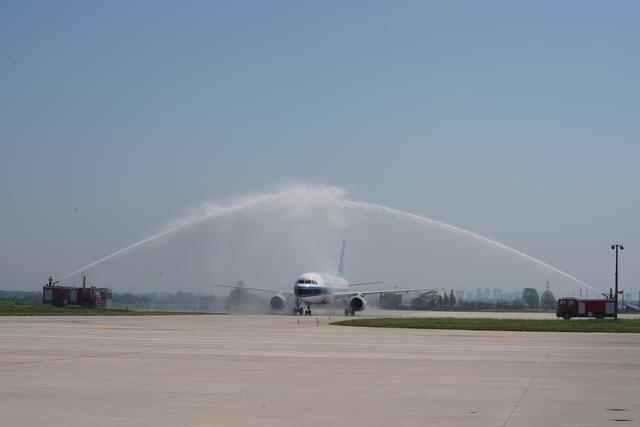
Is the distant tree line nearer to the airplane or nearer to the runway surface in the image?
the airplane

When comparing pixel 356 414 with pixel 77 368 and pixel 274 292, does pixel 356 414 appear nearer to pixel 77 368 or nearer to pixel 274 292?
pixel 77 368

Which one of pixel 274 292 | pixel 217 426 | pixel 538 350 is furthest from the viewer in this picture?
pixel 274 292

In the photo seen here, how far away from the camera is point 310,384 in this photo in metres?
19.1

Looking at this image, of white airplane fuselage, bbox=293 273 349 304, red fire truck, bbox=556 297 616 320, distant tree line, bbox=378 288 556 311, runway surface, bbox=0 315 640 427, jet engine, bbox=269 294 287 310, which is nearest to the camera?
runway surface, bbox=0 315 640 427

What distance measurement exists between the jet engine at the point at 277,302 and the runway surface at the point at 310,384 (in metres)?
59.0

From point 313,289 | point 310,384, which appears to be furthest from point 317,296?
point 310,384

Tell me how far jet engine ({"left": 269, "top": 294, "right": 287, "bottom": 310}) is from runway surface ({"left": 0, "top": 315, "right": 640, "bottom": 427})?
5904cm

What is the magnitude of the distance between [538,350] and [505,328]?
59.7 ft

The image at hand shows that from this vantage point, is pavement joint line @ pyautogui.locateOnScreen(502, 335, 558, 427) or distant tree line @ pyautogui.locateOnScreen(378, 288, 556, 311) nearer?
pavement joint line @ pyautogui.locateOnScreen(502, 335, 558, 427)

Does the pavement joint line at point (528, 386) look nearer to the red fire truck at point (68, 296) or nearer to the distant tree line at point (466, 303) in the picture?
the red fire truck at point (68, 296)

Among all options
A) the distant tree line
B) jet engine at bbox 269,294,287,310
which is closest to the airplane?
jet engine at bbox 269,294,287,310

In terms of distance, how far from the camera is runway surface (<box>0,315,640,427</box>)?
47.2 ft

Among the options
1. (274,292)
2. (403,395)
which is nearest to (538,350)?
(403,395)

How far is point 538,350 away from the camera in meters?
31.7
